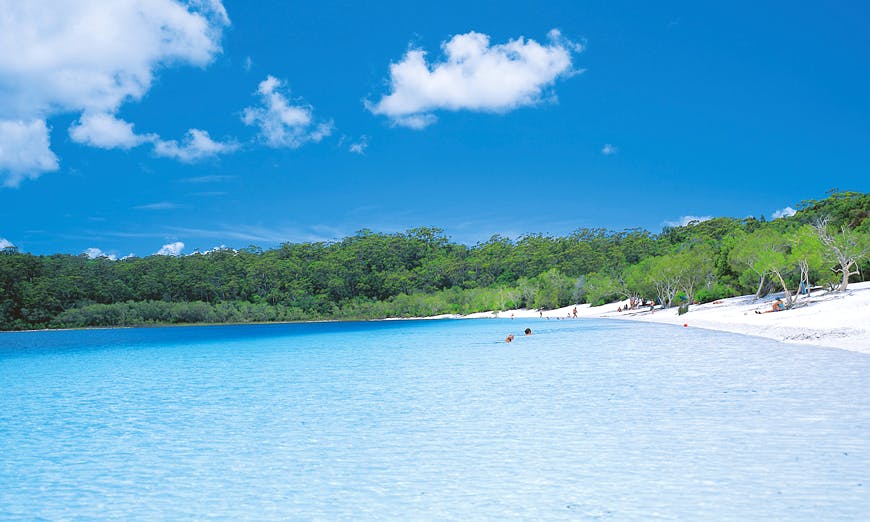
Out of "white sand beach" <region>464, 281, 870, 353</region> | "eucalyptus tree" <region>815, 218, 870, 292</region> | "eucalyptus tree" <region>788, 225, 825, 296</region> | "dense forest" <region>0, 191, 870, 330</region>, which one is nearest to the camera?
"white sand beach" <region>464, 281, 870, 353</region>

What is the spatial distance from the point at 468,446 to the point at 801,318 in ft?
95.9

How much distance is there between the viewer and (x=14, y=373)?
105 feet

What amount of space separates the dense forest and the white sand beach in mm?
20722

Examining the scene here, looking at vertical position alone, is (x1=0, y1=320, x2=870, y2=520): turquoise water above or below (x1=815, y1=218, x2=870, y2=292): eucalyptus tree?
below

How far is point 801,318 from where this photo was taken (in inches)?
1302

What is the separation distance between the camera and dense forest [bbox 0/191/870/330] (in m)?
105

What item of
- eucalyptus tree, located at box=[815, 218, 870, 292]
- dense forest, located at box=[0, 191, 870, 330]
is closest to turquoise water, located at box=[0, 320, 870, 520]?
eucalyptus tree, located at box=[815, 218, 870, 292]

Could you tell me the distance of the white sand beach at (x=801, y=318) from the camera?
2625 centimetres

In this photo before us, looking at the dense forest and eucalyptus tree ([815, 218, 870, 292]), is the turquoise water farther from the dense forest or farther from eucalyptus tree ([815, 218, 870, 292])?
the dense forest

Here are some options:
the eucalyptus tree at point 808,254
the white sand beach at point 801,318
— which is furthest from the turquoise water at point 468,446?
the eucalyptus tree at point 808,254

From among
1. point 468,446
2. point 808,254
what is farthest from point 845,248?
point 468,446

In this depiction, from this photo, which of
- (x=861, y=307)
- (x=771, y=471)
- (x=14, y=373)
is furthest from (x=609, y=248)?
(x=771, y=471)

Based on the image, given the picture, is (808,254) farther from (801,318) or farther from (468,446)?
(468,446)

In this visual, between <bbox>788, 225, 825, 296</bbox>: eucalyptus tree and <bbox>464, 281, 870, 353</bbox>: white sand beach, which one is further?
<bbox>788, 225, 825, 296</bbox>: eucalyptus tree
